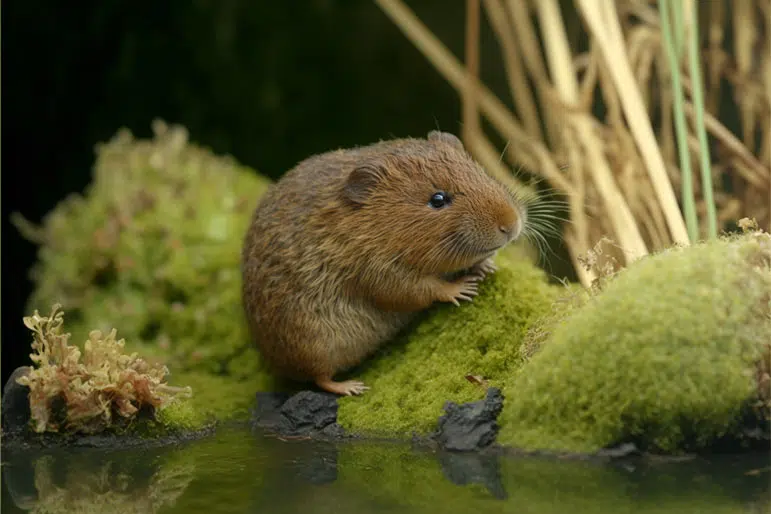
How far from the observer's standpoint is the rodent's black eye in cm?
418

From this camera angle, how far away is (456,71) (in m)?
6.88

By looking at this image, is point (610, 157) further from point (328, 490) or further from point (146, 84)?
point (146, 84)

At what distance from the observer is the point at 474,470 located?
3.48 m

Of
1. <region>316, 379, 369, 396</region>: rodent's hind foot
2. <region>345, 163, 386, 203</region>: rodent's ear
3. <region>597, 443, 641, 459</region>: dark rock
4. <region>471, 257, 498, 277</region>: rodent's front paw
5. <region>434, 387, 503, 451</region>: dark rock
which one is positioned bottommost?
<region>597, 443, 641, 459</region>: dark rock

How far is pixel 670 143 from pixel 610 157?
64 centimetres

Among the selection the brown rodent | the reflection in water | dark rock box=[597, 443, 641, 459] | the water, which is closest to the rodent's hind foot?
the brown rodent

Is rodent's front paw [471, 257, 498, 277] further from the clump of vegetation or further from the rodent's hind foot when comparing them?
the clump of vegetation

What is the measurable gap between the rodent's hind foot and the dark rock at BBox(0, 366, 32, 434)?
121 centimetres

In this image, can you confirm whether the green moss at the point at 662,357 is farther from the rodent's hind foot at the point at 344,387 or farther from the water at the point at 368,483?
the rodent's hind foot at the point at 344,387

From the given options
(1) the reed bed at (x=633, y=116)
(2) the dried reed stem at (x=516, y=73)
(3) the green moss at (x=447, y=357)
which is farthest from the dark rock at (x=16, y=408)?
(2) the dried reed stem at (x=516, y=73)

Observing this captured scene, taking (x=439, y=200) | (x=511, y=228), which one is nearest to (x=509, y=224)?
(x=511, y=228)

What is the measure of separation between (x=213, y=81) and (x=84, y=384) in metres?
4.88

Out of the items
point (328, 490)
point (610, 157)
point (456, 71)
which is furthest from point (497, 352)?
point (456, 71)

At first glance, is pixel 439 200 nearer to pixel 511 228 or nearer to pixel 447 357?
pixel 511 228
